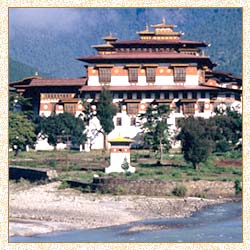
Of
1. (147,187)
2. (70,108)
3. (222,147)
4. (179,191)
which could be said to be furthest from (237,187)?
(70,108)

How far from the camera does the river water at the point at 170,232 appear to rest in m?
49.5

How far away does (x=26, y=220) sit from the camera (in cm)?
5484

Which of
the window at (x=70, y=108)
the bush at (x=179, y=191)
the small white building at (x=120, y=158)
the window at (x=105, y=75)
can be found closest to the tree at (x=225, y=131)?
the window at (x=105, y=75)

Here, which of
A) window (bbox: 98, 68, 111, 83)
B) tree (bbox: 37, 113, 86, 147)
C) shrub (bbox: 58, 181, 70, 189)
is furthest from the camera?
window (bbox: 98, 68, 111, 83)

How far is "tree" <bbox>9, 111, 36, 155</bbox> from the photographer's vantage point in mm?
81812

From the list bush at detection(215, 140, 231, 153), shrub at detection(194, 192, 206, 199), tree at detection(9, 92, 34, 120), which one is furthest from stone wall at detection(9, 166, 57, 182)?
tree at detection(9, 92, 34, 120)

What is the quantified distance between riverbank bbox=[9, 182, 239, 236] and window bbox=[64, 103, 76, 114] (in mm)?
31411

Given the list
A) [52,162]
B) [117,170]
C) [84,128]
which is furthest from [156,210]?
[84,128]

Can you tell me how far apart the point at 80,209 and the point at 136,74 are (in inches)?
1616

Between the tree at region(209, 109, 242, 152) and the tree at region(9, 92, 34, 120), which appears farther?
the tree at region(9, 92, 34, 120)

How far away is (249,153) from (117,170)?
1841cm

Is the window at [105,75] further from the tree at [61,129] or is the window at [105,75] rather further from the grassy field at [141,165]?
the grassy field at [141,165]

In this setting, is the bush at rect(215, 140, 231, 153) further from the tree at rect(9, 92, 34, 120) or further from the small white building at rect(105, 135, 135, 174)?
the tree at rect(9, 92, 34, 120)

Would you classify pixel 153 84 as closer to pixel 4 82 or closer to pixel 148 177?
pixel 148 177
